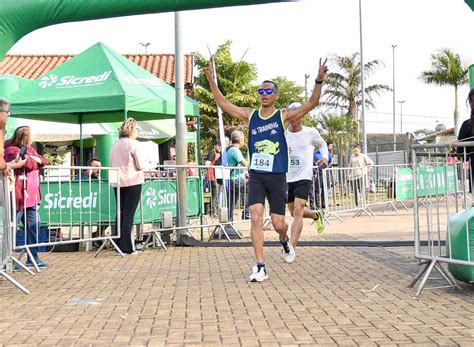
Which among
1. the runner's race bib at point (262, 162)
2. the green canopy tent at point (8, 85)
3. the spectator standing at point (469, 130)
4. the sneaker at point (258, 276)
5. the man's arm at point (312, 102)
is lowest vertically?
the sneaker at point (258, 276)

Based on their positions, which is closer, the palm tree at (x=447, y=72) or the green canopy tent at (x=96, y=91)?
the green canopy tent at (x=96, y=91)

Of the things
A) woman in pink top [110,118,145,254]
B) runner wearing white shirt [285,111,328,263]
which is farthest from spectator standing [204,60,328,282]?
woman in pink top [110,118,145,254]

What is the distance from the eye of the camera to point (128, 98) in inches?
468

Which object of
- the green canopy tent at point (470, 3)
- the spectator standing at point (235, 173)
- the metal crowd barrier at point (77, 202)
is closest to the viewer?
the green canopy tent at point (470, 3)

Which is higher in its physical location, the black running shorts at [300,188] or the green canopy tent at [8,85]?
the green canopy tent at [8,85]

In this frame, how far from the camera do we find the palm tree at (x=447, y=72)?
4931cm

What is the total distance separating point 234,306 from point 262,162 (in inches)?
87.1

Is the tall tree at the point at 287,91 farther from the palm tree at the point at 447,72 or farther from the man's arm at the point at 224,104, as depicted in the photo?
the man's arm at the point at 224,104

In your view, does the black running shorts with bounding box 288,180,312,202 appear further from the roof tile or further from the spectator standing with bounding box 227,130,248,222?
the roof tile

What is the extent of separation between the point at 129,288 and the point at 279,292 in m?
1.56

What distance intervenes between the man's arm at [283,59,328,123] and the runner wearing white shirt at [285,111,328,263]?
120 cm

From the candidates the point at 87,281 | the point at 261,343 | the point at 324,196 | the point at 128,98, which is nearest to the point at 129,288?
the point at 87,281

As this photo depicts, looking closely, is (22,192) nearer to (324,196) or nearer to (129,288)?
(129,288)

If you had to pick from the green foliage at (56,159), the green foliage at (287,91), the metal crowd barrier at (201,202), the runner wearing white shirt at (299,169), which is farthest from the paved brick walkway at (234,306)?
the green foliage at (287,91)
